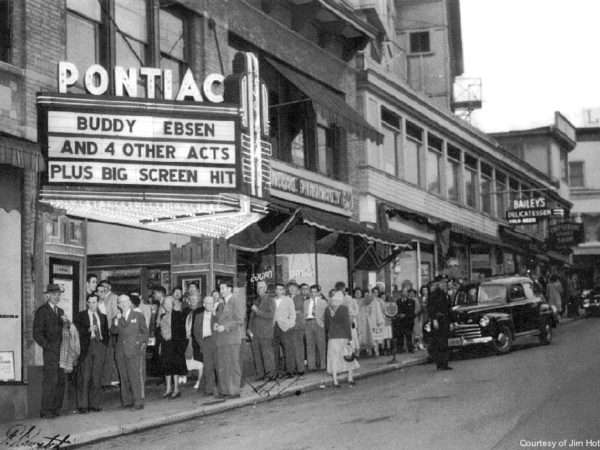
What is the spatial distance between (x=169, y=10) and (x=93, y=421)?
9662mm

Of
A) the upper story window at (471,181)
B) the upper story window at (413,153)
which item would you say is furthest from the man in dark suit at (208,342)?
the upper story window at (471,181)

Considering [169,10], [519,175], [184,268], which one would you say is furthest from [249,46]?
[519,175]

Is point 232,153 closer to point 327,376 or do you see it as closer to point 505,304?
point 327,376

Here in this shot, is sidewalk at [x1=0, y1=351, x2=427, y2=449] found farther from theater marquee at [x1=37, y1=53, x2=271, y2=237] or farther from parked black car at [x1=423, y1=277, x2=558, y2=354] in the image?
parked black car at [x1=423, y1=277, x2=558, y2=354]

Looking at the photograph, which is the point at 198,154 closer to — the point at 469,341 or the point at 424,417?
the point at 424,417

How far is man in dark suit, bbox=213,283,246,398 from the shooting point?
1584 cm

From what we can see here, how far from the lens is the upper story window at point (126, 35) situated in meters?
17.2

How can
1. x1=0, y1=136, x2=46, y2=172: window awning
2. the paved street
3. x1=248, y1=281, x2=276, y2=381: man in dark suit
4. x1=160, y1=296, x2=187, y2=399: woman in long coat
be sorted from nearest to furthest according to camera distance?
1. the paved street
2. x1=0, y1=136, x2=46, y2=172: window awning
3. x1=160, y1=296, x2=187, y2=399: woman in long coat
4. x1=248, y1=281, x2=276, y2=381: man in dark suit

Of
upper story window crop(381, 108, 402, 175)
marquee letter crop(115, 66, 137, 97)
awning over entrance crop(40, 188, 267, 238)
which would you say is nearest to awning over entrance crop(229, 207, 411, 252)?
awning over entrance crop(40, 188, 267, 238)

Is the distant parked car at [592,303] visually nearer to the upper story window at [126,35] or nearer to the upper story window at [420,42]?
the upper story window at [420,42]

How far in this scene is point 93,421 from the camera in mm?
13656

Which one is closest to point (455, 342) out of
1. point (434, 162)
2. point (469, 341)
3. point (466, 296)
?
point (469, 341)

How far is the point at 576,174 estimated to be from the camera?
212 ft
